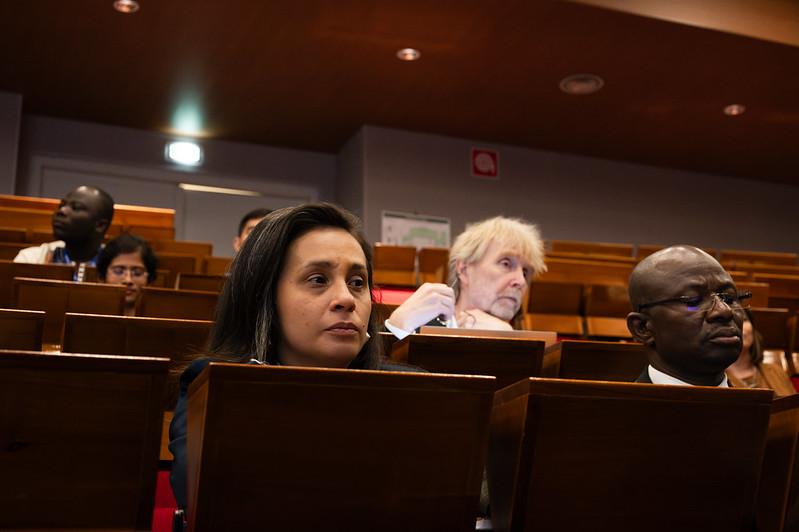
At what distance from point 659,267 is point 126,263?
0.94 metres

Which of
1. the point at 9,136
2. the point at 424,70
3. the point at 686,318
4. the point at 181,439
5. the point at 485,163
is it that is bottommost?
the point at 181,439

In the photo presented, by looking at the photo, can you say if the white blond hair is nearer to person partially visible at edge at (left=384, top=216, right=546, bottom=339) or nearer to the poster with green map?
person partially visible at edge at (left=384, top=216, right=546, bottom=339)

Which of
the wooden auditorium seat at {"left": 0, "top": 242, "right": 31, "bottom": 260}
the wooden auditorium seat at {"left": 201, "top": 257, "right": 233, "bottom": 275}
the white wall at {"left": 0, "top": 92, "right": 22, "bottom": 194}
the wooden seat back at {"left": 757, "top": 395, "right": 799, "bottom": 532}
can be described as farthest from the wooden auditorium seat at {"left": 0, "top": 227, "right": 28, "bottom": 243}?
the wooden seat back at {"left": 757, "top": 395, "right": 799, "bottom": 532}

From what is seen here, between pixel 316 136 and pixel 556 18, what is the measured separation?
125 cm

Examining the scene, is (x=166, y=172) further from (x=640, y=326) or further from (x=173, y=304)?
(x=640, y=326)

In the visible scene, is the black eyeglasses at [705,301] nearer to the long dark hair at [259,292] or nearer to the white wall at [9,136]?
the long dark hair at [259,292]

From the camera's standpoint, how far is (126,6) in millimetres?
2229

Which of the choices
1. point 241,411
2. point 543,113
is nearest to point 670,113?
point 543,113

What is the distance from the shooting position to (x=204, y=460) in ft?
1.54

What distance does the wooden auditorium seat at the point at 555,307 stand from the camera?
1909 millimetres

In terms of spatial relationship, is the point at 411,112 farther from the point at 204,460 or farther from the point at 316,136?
the point at 204,460

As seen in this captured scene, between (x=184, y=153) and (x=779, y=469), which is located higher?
(x=184, y=153)

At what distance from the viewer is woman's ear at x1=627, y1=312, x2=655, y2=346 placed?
2.49 ft

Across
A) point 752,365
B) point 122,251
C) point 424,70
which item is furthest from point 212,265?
point 752,365
